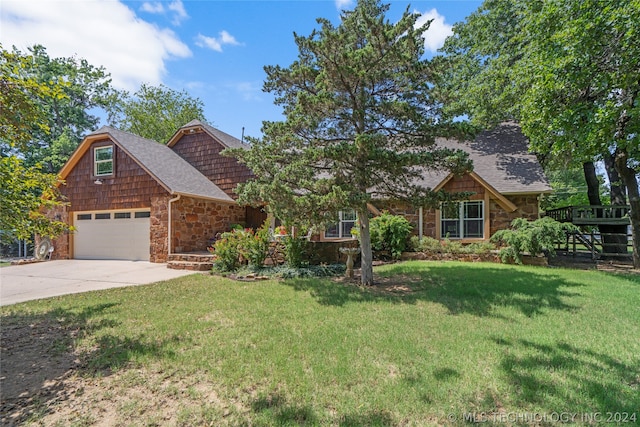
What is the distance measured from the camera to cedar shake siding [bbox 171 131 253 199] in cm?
1551

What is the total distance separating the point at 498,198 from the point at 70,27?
44.0ft

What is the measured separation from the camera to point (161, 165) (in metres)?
14.0

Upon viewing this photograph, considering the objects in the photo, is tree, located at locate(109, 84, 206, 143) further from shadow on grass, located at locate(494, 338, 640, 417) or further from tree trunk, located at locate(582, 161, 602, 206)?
shadow on grass, located at locate(494, 338, 640, 417)

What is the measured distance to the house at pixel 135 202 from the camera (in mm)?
12523

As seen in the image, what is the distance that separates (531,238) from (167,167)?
14.7 m

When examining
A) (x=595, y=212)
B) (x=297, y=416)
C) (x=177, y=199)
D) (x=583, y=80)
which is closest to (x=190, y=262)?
(x=177, y=199)

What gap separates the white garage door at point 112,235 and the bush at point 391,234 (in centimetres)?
943

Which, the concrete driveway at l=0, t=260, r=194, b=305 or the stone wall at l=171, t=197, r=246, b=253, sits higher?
the stone wall at l=171, t=197, r=246, b=253

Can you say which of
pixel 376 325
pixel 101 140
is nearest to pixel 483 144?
pixel 376 325

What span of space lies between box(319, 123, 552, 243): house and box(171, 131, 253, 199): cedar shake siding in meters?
5.37

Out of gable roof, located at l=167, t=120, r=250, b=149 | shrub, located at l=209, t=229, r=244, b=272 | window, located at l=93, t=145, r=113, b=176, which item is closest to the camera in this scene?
shrub, located at l=209, t=229, r=244, b=272

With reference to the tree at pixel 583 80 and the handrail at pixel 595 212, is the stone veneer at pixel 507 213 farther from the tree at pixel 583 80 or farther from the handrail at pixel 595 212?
the tree at pixel 583 80

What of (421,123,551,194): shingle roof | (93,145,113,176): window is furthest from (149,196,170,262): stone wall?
(421,123,551,194): shingle roof

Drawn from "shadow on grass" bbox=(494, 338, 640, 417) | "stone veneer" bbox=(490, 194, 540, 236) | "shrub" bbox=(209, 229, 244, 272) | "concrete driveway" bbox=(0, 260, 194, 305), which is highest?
"stone veneer" bbox=(490, 194, 540, 236)
